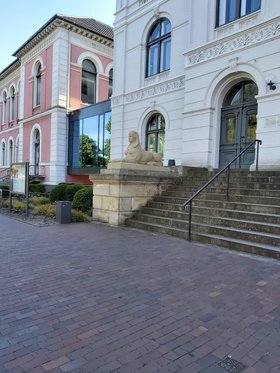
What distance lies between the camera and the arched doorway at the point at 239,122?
1223 centimetres

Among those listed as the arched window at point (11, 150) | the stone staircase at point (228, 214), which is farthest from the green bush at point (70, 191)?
the arched window at point (11, 150)

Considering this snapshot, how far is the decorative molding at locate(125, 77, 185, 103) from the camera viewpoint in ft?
49.1

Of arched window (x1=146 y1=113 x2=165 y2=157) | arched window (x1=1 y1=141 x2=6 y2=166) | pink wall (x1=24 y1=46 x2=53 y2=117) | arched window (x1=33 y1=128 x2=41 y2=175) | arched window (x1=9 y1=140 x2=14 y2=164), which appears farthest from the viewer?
arched window (x1=1 y1=141 x2=6 y2=166)

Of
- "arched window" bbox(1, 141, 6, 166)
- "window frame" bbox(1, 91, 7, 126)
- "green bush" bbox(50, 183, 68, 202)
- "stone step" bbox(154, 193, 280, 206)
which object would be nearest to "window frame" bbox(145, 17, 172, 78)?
"green bush" bbox(50, 183, 68, 202)

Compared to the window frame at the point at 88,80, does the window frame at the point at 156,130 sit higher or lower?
lower

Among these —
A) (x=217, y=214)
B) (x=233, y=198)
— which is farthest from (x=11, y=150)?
(x=217, y=214)

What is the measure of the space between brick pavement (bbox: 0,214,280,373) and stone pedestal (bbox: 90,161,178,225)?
350cm

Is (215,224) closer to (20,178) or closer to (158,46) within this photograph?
(20,178)

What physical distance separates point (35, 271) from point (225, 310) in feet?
9.36

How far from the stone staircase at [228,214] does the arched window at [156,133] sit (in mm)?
5411

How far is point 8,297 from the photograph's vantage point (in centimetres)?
387

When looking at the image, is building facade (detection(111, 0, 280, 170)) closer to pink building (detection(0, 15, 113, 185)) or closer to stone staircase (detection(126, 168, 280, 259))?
stone staircase (detection(126, 168, 280, 259))

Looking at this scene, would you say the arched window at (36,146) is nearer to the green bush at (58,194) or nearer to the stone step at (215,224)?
the green bush at (58,194)

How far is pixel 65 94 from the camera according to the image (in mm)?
22844
